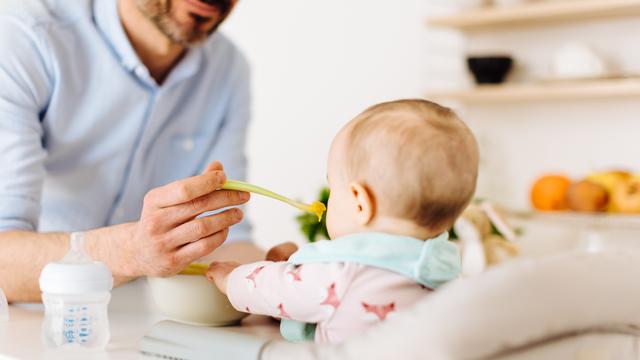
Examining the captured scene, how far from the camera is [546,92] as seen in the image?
315cm

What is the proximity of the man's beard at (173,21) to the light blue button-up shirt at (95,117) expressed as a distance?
7cm

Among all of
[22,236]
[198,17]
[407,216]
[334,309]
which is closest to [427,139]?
[407,216]

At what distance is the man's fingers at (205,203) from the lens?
1.04 metres

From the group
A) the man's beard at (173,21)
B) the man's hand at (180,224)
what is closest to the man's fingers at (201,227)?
the man's hand at (180,224)

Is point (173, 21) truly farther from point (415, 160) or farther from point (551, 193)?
point (551, 193)

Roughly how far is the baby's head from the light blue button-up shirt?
75cm

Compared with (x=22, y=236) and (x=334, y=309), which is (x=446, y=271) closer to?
(x=334, y=309)

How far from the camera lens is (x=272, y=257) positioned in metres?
1.19

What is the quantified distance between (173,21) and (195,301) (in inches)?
30.0

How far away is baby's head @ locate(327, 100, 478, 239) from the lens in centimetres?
82

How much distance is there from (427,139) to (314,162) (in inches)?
120

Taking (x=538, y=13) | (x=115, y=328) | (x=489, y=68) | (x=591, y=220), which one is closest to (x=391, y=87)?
(x=489, y=68)

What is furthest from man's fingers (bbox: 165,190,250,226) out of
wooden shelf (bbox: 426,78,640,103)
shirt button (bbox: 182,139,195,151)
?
wooden shelf (bbox: 426,78,640,103)

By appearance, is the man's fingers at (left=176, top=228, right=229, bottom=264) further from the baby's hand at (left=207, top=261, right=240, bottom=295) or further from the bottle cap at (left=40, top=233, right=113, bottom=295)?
the bottle cap at (left=40, top=233, right=113, bottom=295)
